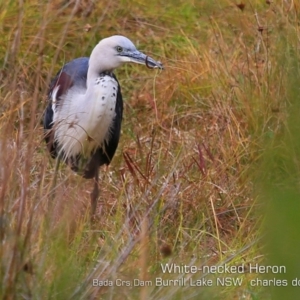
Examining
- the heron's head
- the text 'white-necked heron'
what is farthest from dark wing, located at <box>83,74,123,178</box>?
the heron's head

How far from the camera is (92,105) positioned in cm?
361

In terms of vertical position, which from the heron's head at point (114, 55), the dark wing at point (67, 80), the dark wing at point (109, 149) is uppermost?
the heron's head at point (114, 55)

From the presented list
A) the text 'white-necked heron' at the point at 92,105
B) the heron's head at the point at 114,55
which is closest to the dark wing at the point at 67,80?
the text 'white-necked heron' at the point at 92,105

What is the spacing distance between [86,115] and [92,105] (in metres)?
0.06

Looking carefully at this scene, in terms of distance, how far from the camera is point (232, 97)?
14.0 ft

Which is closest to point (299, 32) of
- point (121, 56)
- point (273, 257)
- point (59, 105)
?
point (121, 56)

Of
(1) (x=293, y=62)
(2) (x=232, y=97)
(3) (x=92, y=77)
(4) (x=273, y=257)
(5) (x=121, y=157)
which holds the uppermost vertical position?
(1) (x=293, y=62)

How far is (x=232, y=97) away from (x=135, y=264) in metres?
2.10

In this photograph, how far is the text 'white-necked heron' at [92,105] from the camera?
11.8 feet

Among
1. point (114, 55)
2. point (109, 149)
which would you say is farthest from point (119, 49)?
point (109, 149)

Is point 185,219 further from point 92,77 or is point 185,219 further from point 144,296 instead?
point 144,296

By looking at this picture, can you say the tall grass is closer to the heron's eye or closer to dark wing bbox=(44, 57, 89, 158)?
dark wing bbox=(44, 57, 89, 158)

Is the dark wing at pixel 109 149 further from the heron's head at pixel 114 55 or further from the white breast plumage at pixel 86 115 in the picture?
the heron's head at pixel 114 55

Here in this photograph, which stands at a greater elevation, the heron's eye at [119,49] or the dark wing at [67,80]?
the heron's eye at [119,49]
